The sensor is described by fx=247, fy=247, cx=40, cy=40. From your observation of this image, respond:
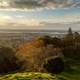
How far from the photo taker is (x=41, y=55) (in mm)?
24438

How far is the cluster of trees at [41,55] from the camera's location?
2250 cm

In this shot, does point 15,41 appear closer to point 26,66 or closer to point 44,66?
point 26,66

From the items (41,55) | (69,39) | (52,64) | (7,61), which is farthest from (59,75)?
(69,39)

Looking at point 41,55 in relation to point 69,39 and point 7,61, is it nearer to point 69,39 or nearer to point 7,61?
point 7,61

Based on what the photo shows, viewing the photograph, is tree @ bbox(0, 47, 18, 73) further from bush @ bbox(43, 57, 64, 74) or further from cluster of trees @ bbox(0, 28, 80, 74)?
bush @ bbox(43, 57, 64, 74)

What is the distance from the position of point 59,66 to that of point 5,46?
588 centimetres

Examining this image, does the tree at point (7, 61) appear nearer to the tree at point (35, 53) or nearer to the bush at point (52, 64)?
the tree at point (35, 53)

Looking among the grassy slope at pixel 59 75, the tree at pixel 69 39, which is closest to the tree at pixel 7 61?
the grassy slope at pixel 59 75

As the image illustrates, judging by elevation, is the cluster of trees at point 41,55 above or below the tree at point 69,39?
below

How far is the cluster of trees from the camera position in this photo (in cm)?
2250

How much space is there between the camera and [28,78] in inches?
570

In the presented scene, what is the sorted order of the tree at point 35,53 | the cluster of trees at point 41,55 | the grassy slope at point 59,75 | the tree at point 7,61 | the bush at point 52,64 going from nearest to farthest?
the grassy slope at point 59,75, the bush at point 52,64, the cluster of trees at point 41,55, the tree at point 7,61, the tree at point 35,53

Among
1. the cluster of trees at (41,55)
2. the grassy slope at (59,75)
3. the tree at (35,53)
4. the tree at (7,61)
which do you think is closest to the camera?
the grassy slope at (59,75)

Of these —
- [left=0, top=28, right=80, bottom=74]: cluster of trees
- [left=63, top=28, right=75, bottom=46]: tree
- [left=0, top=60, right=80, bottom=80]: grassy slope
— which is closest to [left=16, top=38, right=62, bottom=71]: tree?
[left=0, top=28, right=80, bottom=74]: cluster of trees
